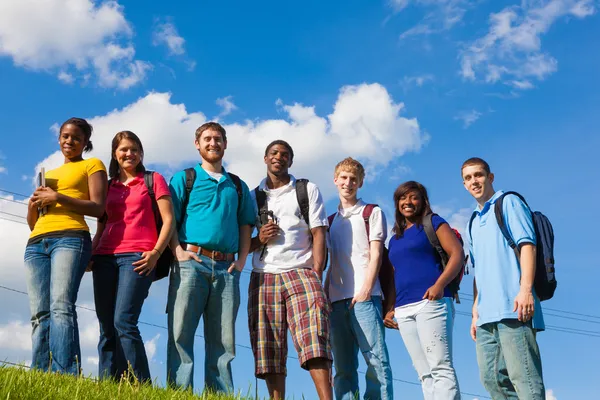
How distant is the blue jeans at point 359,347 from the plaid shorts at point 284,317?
35 centimetres

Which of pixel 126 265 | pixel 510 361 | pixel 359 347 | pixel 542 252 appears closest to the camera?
pixel 510 361

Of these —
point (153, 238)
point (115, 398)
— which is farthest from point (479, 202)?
point (115, 398)

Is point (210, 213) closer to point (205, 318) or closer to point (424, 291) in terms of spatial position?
point (205, 318)

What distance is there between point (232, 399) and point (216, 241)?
1.61 metres

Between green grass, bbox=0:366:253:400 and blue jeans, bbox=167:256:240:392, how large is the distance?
593 millimetres

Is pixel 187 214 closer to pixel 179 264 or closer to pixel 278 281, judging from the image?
pixel 179 264

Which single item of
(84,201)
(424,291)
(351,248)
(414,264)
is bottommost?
(424,291)

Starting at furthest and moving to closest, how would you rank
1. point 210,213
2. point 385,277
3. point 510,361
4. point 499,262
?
point 385,277 → point 210,213 → point 499,262 → point 510,361

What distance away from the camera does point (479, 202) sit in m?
6.69

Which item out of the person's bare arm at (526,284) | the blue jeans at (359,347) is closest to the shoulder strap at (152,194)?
the blue jeans at (359,347)

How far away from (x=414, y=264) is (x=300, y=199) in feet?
4.22

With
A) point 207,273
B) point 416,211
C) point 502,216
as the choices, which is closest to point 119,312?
point 207,273

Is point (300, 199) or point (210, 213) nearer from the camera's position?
point (210, 213)

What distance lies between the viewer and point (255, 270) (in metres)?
7.08
